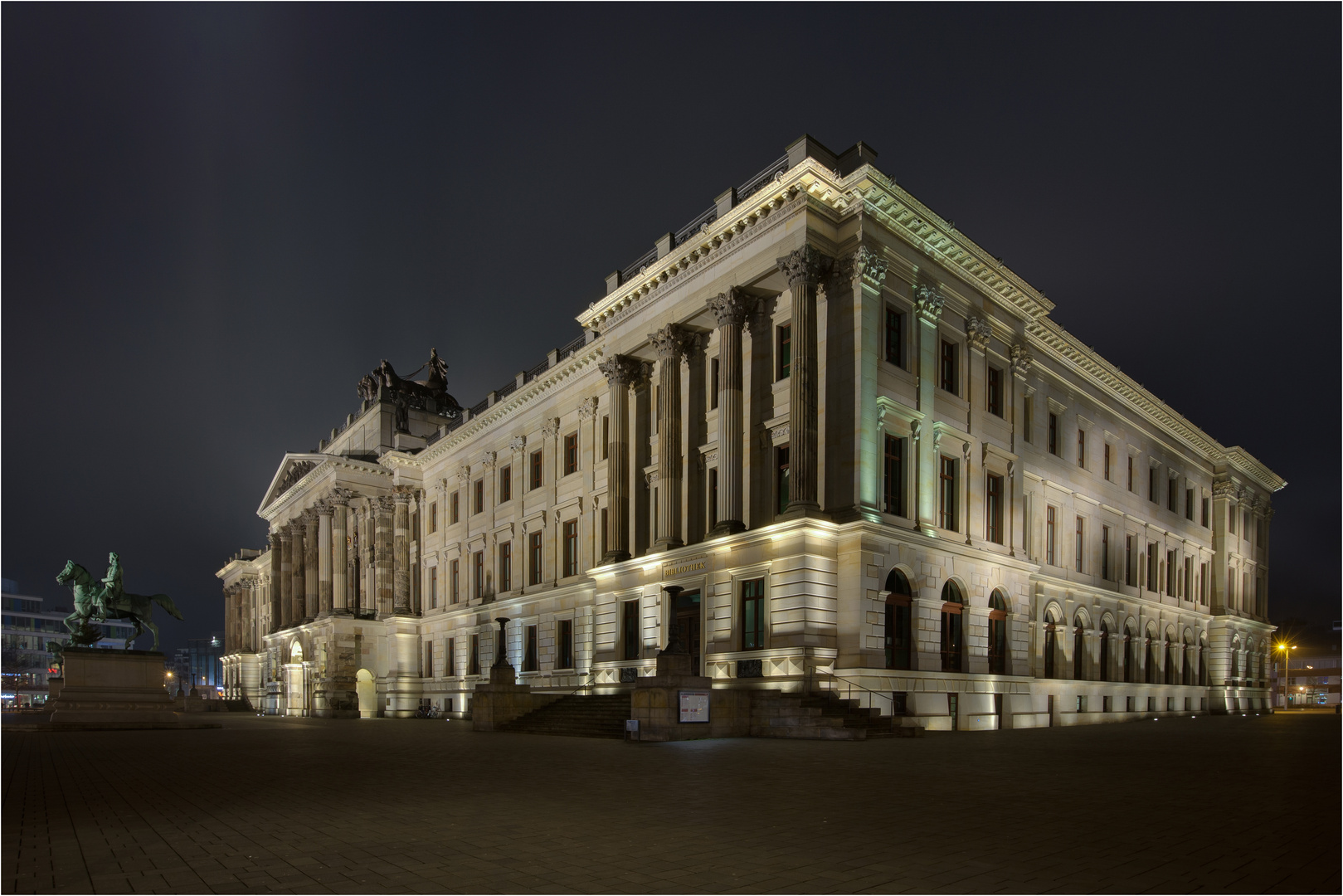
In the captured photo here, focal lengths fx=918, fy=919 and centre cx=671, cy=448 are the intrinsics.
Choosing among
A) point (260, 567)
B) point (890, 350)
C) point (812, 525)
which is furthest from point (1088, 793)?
point (260, 567)

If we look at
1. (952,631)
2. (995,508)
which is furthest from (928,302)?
(952,631)

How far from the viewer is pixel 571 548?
45.4 m

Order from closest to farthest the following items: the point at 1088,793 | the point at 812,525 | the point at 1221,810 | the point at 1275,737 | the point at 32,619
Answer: the point at 1221,810 → the point at 1088,793 → the point at 1275,737 → the point at 812,525 → the point at 32,619

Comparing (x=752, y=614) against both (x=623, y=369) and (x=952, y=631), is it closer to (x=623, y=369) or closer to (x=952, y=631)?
(x=952, y=631)

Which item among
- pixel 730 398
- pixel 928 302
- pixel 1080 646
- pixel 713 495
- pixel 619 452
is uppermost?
pixel 928 302

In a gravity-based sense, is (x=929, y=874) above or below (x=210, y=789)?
above

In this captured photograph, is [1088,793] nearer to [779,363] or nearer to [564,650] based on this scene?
[779,363]

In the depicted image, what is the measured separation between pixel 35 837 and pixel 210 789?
4.31 metres

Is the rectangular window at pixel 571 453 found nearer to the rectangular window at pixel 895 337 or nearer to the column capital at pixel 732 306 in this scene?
the column capital at pixel 732 306

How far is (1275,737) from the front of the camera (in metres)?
25.7

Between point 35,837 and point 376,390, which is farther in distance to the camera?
point 376,390

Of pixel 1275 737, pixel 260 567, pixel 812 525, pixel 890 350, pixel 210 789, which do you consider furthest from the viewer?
pixel 260 567

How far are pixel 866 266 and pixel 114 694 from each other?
3512 cm

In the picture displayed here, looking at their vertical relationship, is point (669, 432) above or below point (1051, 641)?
above
